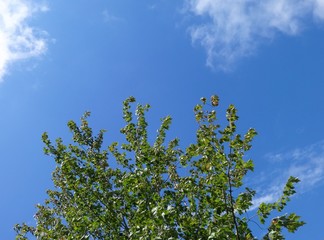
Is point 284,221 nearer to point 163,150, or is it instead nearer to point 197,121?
point 197,121

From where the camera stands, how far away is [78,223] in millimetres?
15445

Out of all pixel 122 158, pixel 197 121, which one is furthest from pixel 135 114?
pixel 197 121

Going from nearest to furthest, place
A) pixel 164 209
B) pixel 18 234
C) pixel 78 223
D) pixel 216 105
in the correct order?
pixel 164 209
pixel 216 105
pixel 78 223
pixel 18 234

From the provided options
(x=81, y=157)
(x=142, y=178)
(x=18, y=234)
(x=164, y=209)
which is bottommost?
(x=164, y=209)

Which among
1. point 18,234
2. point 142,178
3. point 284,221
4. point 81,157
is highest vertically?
point 81,157

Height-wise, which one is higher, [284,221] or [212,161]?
[212,161]

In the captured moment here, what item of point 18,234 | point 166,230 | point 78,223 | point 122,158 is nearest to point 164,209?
point 166,230

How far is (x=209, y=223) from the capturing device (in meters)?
12.0

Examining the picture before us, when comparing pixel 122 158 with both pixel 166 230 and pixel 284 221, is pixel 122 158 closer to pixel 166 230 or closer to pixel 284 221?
pixel 166 230

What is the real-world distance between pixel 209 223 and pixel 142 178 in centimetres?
327

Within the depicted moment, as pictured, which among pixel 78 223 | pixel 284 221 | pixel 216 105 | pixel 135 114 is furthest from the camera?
pixel 135 114

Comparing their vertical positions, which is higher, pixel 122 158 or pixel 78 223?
pixel 122 158

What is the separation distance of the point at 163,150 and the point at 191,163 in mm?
2361

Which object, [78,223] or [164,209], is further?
[78,223]
